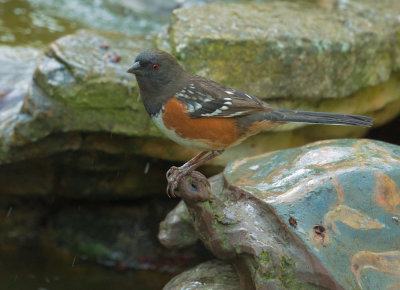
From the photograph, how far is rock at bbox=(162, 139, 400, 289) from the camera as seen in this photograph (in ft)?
9.02

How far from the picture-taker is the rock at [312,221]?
9.02ft

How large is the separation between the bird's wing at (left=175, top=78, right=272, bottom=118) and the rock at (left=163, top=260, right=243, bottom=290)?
38.8 inches

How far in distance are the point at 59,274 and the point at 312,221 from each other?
2697mm

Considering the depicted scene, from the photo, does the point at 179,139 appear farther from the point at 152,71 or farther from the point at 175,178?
the point at 152,71

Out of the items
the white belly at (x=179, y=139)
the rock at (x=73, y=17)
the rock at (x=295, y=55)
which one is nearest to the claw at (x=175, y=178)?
the white belly at (x=179, y=139)

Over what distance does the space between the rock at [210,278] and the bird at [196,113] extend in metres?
0.65

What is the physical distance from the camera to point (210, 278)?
3.35m

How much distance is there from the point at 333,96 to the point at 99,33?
2143 mm

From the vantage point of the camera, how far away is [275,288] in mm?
2740

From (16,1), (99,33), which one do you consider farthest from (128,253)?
(16,1)

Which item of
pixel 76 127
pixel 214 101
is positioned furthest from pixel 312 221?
pixel 76 127

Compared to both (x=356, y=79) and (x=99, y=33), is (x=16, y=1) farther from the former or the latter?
(x=356, y=79)

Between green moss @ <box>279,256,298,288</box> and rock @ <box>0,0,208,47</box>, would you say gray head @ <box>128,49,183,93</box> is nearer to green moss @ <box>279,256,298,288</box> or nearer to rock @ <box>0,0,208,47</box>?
green moss @ <box>279,256,298,288</box>

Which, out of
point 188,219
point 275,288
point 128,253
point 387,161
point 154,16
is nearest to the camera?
point 275,288
